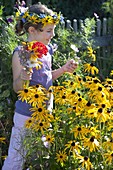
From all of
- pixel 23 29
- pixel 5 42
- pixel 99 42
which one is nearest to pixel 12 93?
pixel 5 42

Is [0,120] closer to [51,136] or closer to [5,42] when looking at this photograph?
[5,42]

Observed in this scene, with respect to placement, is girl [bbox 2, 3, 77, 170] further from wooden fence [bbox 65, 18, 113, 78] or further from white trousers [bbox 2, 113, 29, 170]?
wooden fence [bbox 65, 18, 113, 78]

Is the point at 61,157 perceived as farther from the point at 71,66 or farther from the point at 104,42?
the point at 104,42

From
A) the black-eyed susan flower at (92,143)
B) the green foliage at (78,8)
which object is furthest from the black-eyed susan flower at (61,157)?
the green foliage at (78,8)

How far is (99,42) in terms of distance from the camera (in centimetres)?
545

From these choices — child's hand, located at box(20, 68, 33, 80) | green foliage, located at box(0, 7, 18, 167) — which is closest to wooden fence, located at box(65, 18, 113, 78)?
green foliage, located at box(0, 7, 18, 167)

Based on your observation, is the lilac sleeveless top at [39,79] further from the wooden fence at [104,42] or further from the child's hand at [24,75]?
the wooden fence at [104,42]

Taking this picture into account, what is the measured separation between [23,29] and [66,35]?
116 cm

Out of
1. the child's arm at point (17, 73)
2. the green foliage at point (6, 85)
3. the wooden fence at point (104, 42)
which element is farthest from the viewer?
the wooden fence at point (104, 42)

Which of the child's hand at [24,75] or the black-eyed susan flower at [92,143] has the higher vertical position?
the child's hand at [24,75]

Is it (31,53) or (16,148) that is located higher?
(31,53)

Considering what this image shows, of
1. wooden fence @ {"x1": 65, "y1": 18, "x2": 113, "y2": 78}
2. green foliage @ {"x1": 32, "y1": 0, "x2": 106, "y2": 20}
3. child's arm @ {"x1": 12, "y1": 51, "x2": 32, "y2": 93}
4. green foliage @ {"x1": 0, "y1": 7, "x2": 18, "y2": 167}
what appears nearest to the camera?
child's arm @ {"x1": 12, "y1": 51, "x2": 32, "y2": 93}

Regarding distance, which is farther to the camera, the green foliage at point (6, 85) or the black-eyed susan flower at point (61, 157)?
the green foliage at point (6, 85)

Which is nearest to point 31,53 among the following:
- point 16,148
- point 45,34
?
point 45,34
